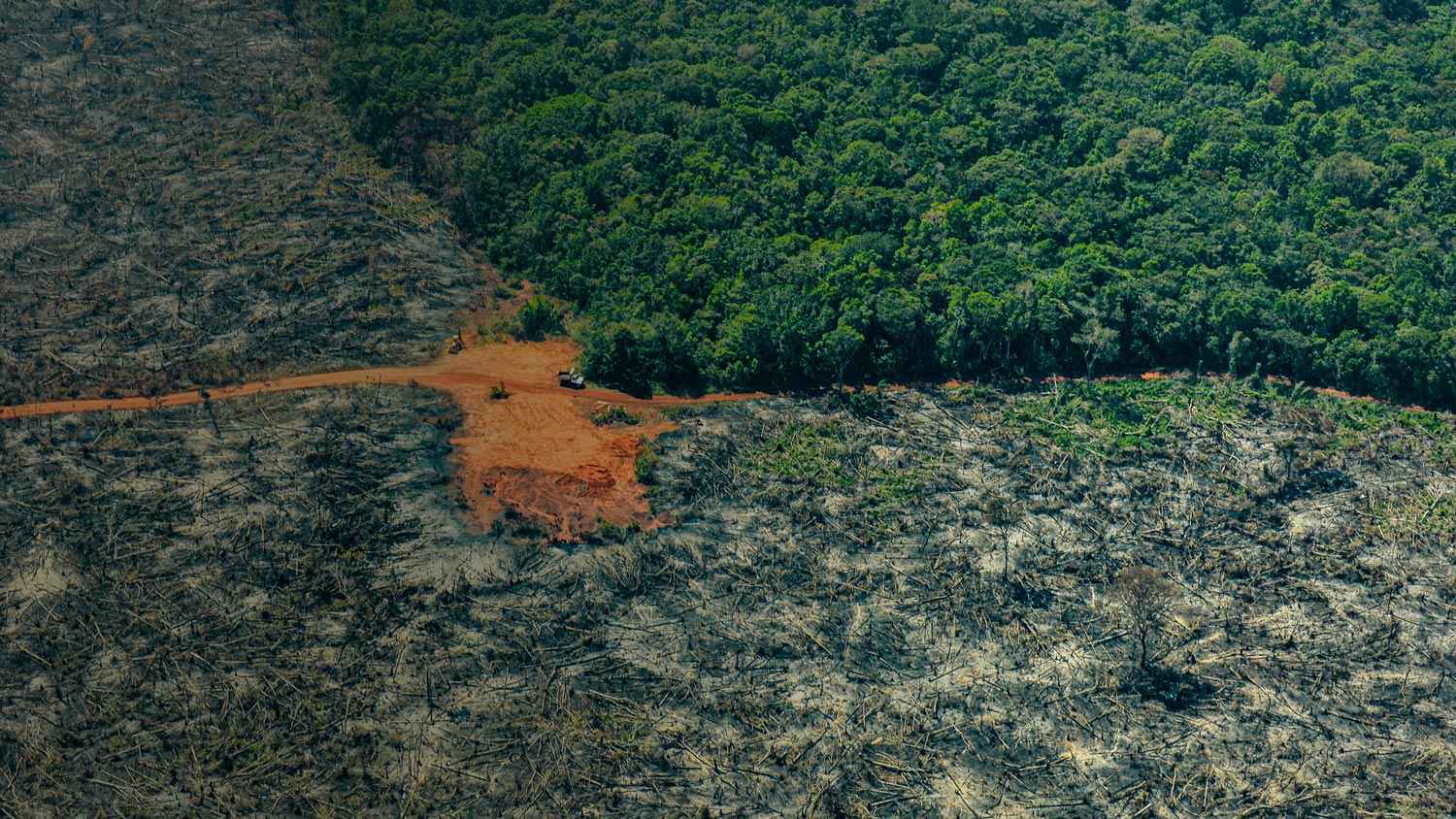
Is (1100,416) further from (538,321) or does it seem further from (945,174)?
→ (538,321)

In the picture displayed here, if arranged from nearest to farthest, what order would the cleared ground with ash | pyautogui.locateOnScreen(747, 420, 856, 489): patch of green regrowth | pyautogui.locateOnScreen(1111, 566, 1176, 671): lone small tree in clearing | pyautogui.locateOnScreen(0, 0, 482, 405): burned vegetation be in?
the cleared ground with ash
pyautogui.locateOnScreen(1111, 566, 1176, 671): lone small tree in clearing
pyautogui.locateOnScreen(747, 420, 856, 489): patch of green regrowth
pyautogui.locateOnScreen(0, 0, 482, 405): burned vegetation

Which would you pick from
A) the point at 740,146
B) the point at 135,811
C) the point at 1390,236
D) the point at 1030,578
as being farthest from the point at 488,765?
the point at 1390,236

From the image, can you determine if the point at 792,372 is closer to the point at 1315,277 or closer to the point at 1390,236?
the point at 1315,277

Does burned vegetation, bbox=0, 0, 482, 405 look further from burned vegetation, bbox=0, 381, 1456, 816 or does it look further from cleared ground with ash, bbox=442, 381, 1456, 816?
cleared ground with ash, bbox=442, 381, 1456, 816

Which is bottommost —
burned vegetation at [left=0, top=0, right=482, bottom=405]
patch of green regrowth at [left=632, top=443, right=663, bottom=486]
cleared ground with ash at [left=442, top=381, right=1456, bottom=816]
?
cleared ground with ash at [left=442, top=381, right=1456, bottom=816]

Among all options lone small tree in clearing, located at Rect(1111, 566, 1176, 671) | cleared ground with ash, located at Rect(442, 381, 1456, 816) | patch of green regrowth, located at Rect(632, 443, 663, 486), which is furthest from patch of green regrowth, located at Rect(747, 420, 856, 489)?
lone small tree in clearing, located at Rect(1111, 566, 1176, 671)
